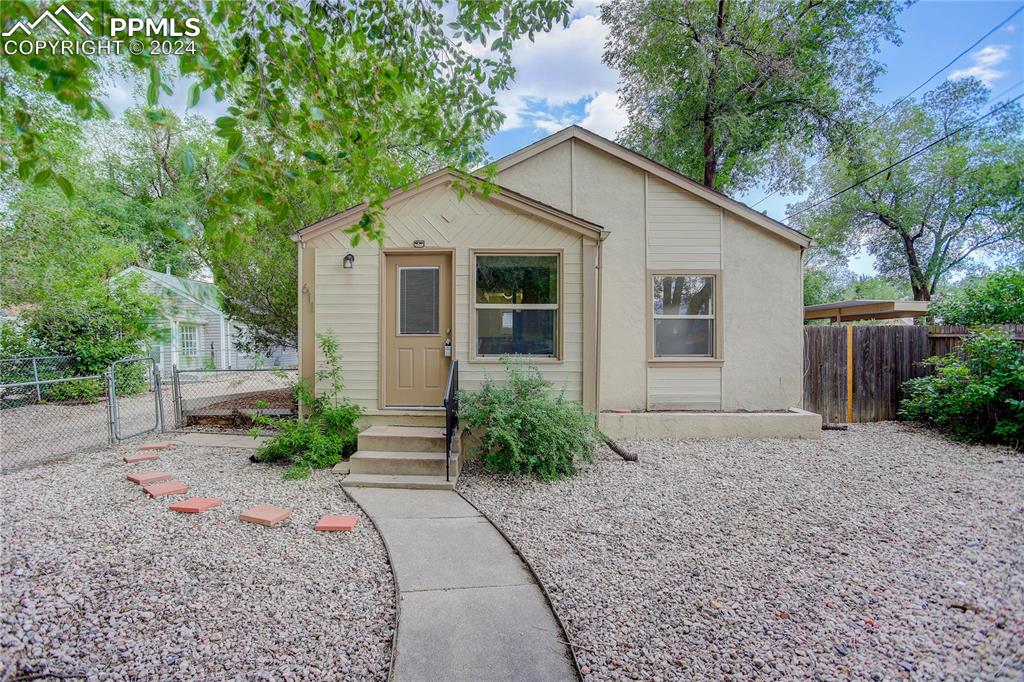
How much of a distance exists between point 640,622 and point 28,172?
357 cm

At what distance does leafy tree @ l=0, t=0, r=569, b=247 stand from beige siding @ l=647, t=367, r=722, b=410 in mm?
4767

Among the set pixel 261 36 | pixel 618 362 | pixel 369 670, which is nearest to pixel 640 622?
pixel 369 670

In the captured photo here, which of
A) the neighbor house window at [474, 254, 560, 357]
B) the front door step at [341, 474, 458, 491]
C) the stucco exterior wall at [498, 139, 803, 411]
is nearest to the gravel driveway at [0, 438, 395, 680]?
the front door step at [341, 474, 458, 491]

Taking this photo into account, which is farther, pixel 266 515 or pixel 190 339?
pixel 190 339

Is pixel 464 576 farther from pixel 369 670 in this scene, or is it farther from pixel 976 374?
pixel 976 374

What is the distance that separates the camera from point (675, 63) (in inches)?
445

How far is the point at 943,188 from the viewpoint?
16203mm

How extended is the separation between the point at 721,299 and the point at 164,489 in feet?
24.6

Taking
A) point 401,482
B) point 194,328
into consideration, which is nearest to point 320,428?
point 401,482

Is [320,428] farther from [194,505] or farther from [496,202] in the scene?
[496,202]

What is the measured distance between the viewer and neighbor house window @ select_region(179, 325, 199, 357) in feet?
49.5

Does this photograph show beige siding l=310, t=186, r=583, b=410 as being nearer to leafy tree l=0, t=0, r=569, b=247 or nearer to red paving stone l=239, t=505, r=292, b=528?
leafy tree l=0, t=0, r=569, b=247

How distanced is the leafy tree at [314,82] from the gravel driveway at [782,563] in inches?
103

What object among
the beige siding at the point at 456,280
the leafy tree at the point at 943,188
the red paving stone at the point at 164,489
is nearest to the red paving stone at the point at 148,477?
the red paving stone at the point at 164,489
